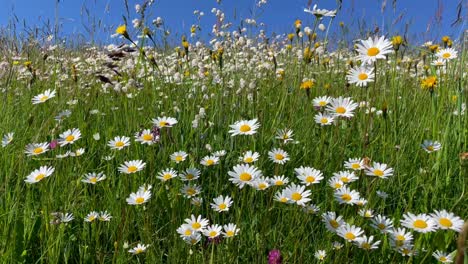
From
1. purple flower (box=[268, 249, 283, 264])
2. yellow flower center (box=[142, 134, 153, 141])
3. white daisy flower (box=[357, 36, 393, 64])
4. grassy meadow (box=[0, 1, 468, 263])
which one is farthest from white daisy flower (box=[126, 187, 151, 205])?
white daisy flower (box=[357, 36, 393, 64])

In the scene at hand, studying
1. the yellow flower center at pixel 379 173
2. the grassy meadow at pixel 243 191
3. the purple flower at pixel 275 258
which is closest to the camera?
the purple flower at pixel 275 258

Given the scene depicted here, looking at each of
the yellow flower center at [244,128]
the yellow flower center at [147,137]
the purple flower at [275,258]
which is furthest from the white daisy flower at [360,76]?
the yellow flower center at [147,137]

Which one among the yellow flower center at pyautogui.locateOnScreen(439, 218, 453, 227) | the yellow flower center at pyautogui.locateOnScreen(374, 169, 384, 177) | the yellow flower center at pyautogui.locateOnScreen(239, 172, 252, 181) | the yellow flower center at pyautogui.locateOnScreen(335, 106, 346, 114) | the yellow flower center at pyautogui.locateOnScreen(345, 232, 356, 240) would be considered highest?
the yellow flower center at pyautogui.locateOnScreen(335, 106, 346, 114)

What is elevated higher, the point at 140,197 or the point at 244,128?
the point at 244,128

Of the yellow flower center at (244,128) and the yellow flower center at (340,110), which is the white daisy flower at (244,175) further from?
the yellow flower center at (340,110)

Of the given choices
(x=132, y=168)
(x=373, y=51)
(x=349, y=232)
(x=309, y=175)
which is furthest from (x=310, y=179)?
(x=132, y=168)

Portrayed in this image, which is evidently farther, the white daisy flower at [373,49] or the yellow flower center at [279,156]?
the yellow flower center at [279,156]

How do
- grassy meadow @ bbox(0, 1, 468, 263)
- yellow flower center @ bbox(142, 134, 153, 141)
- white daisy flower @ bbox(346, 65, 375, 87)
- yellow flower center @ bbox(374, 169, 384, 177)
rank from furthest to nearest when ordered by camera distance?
yellow flower center @ bbox(142, 134, 153, 141)
white daisy flower @ bbox(346, 65, 375, 87)
yellow flower center @ bbox(374, 169, 384, 177)
grassy meadow @ bbox(0, 1, 468, 263)

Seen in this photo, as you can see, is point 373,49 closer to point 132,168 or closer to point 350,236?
point 350,236

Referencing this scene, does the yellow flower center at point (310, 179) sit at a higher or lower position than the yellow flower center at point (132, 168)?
lower

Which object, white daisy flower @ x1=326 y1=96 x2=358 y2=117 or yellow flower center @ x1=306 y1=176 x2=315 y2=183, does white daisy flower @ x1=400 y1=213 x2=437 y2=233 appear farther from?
white daisy flower @ x1=326 y1=96 x2=358 y2=117

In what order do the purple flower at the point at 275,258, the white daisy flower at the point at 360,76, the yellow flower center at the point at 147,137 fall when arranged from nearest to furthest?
the purple flower at the point at 275,258 → the white daisy flower at the point at 360,76 → the yellow flower center at the point at 147,137

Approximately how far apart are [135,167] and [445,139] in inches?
53.1

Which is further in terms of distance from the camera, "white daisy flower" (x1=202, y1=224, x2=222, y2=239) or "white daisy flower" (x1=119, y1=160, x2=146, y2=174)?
"white daisy flower" (x1=119, y1=160, x2=146, y2=174)
